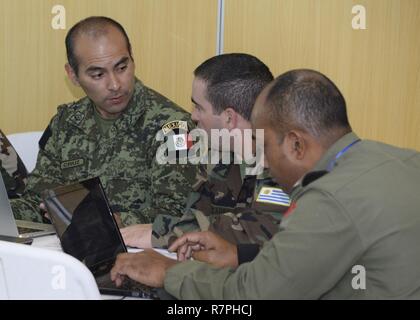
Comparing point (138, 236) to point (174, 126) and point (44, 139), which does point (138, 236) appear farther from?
point (44, 139)

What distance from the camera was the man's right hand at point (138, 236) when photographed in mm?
1984

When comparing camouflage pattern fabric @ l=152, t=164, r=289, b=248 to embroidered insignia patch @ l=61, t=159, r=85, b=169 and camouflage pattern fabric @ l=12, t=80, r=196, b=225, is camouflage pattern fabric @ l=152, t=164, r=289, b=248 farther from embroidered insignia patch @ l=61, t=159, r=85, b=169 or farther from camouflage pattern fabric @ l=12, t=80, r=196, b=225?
embroidered insignia patch @ l=61, t=159, r=85, b=169

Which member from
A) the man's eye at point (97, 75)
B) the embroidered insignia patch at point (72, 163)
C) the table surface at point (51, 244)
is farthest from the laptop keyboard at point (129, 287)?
the man's eye at point (97, 75)

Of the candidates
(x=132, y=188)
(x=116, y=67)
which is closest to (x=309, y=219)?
(x=132, y=188)

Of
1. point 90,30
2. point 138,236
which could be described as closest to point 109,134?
point 90,30

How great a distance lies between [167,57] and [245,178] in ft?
4.34

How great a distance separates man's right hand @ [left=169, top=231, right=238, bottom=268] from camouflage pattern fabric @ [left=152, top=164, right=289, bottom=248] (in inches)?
5.7

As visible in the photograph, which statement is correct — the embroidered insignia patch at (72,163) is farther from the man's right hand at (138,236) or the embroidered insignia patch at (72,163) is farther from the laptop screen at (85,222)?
the laptop screen at (85,222)

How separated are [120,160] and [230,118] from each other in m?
0.52

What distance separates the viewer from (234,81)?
222cm

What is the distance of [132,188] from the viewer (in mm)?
2502

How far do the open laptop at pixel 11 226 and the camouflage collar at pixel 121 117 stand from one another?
544 mm

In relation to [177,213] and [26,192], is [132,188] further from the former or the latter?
[26,192]

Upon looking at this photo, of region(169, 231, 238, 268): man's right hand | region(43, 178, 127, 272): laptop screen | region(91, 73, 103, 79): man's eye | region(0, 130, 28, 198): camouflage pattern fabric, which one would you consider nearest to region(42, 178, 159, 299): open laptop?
region(43, 178, 127, 272): laptop screen
